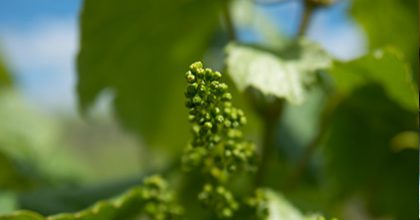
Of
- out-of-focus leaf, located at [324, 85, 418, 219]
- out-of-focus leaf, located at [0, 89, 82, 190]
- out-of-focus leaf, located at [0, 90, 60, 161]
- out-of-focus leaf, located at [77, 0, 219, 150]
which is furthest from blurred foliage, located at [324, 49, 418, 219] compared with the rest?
out-of-focus leaf, located at [0, 90, 60, 161]

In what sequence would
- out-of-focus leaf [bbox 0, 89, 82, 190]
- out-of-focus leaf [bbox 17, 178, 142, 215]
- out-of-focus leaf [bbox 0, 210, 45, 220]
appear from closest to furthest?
1. out-of-focus leaf [bbox 0, 210, 45, 220]
2. out-of-focus leaf [bbox 17, 178, 142, 215]
3. out-of-focus leaf [bbox 0, 89, 82, 190]

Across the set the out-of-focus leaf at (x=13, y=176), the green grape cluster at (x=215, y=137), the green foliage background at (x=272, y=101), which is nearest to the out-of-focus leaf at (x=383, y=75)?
the green foliage background at (x=272, y=101)

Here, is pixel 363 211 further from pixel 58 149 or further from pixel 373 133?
pixel 58 149

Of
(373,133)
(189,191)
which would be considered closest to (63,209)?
(189,191)

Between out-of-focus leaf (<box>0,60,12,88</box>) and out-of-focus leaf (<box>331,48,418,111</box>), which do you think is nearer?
out-of-focus leaf (<box>331,48,418,111</box>)

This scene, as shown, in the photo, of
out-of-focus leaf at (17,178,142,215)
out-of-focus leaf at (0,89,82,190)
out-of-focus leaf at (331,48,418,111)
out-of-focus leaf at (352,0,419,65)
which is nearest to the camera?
out-of-focus leaf at (331,48,418,111)

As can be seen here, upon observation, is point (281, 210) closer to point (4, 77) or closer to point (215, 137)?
point (215, 137)

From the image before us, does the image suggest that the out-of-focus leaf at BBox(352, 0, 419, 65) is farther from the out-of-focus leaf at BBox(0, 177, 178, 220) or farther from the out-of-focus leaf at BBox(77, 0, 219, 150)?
the out-of-focus leaf at BBox(0, 177, 178, 220)

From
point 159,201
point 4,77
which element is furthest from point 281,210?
point 4,77
